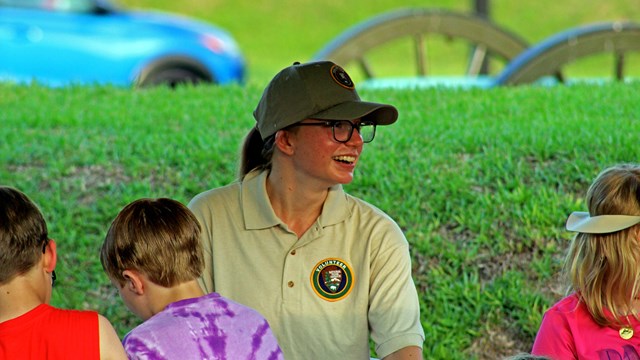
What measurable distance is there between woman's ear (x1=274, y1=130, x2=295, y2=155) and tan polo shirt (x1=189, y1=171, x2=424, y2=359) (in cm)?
18

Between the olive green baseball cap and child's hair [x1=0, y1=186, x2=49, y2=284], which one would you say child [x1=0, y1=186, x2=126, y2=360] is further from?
the olive green baseball cap

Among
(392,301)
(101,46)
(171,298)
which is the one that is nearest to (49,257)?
(171,298)

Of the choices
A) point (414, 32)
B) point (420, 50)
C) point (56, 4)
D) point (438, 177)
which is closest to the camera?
point (438, 177)

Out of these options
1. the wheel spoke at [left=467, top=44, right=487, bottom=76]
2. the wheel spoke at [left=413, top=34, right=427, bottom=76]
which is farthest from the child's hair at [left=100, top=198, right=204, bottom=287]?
the wheel spoke at [left=467, top=44, right=487, bottom=76]

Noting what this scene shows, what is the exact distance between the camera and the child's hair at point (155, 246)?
9.93ft

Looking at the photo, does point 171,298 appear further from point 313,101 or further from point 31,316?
point 313,101

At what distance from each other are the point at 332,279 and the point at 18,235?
Answer: 115 cm

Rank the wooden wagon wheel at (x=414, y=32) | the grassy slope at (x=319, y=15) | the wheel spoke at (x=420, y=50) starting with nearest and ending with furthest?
the wooden wagon wheel at (x=414, y=32) → the wheel spoke at (x=420, y=50) → the grassy slope at (x=319, y=15)

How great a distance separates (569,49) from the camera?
29.1ft

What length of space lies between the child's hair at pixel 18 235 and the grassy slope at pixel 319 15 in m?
20.2

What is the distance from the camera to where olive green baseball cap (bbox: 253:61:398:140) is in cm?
363

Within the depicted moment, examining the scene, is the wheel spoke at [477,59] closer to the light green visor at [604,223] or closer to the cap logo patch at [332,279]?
the light green visor at [604,223]

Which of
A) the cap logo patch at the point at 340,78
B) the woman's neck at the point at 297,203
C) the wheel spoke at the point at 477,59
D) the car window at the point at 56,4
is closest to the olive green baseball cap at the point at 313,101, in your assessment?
the cap logo patch at the point at 340,78

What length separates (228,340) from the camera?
2979mm
